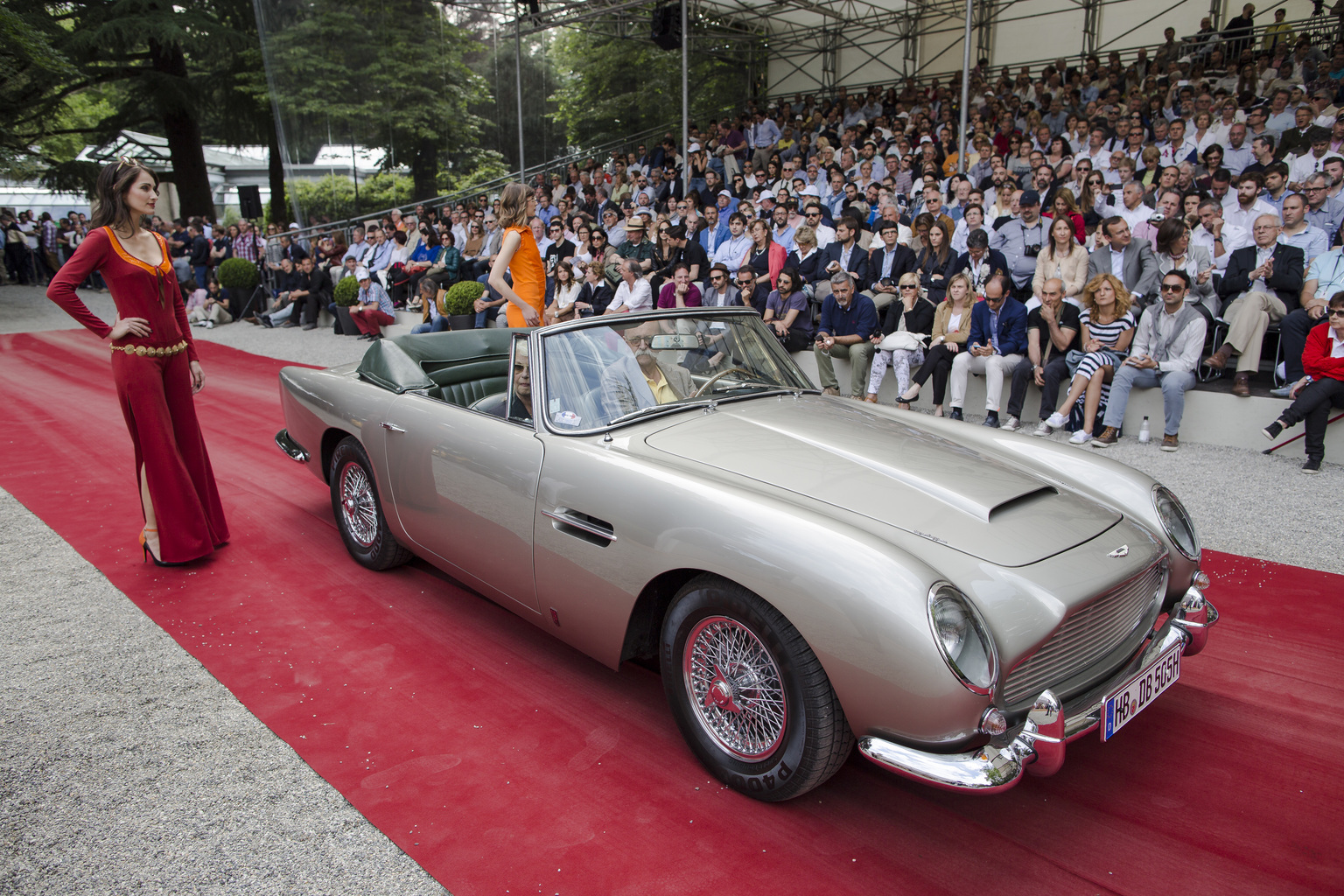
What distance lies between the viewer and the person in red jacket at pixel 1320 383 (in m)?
5.80

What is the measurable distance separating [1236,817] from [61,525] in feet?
20.5

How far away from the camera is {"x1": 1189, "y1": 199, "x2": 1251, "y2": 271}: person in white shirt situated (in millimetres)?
7574

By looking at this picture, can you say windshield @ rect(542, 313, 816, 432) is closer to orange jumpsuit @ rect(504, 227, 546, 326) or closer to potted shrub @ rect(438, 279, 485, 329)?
orange jumpsuit @ rect(504, 227, 546, 326)

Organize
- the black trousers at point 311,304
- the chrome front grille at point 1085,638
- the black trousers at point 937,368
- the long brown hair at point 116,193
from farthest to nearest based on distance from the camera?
1. the black trousers at point 311,304
2. the black trousers at point 937,368
3. the long brown hair at point 116,193
4. the chrome front grille at point 1085,638

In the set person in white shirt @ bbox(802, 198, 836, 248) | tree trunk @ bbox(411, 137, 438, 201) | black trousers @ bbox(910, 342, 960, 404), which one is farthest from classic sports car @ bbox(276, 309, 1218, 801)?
tree trunk @ bbox(411, 137, 438, 201)

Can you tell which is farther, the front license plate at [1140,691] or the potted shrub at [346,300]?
the potted shrub at [346,300]

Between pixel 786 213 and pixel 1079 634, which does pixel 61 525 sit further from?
pixel 786 213

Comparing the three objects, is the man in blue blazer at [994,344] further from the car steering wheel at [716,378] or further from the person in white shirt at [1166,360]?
the car steering wheel at [716,378]

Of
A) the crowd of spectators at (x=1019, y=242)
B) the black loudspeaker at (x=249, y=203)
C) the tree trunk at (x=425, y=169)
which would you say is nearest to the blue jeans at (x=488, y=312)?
the crowd of spectators at (x=1019, y=242)

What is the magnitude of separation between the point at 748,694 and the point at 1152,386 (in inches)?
231

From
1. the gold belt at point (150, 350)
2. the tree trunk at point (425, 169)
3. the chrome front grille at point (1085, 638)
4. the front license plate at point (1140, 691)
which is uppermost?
the tree trunk at point (425, 169)

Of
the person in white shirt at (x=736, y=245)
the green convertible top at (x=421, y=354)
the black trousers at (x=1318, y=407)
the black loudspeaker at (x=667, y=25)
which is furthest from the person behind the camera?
the black loudspeaker at (x=667, y=25)

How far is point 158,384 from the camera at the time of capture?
425 centimetres

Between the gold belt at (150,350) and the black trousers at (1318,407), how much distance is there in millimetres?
7355
